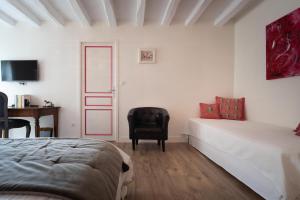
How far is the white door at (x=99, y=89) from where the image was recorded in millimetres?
4293

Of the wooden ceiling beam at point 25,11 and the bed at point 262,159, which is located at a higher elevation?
the wooden ceiling beam at point 25,11

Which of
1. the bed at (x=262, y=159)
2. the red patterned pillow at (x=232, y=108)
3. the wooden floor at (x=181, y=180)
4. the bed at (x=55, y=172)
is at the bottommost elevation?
the wooden floor at (x=181, y=180)

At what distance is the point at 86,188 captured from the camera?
79cm

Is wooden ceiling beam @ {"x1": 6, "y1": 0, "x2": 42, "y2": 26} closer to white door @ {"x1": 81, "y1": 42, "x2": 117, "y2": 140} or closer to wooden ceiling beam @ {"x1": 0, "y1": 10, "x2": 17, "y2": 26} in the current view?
wooden ceiling beam @ {"x1": 0, "y1": 10, "x2": 17, "y2": 26}

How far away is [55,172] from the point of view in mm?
875

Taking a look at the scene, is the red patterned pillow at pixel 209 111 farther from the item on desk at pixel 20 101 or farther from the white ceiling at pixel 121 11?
the item on desk at pixel 20 101

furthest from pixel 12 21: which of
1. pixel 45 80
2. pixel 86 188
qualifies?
pixel 86 188

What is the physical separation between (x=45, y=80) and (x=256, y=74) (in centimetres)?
408

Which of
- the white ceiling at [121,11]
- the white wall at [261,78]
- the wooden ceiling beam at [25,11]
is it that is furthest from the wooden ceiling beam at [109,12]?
the white wall at [261,78]

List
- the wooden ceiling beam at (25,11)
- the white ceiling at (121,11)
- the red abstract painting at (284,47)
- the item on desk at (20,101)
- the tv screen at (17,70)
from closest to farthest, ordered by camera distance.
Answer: the red abstract painting at (284,47), the wooden ceiling beam at (25,11), the white ceiling at (121,11), the item on desk at (20,101), the tv screen at (17,70)

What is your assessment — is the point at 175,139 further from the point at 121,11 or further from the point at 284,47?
the point at 121,11

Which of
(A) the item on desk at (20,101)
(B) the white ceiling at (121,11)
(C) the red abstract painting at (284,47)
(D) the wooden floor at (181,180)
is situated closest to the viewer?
(D) the wooden floor at (181,180)

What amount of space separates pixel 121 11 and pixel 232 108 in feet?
9.02

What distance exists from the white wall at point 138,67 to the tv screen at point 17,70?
15cm
